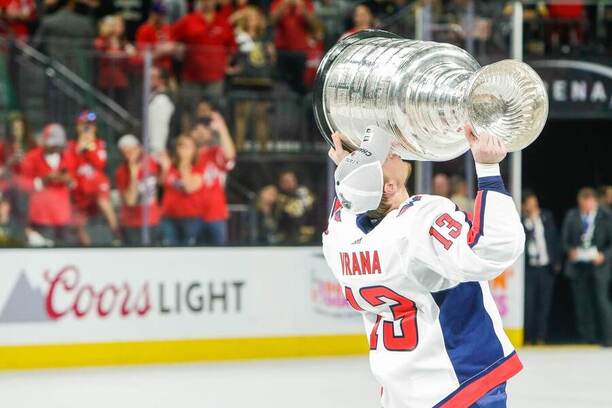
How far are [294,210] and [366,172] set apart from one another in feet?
24.2

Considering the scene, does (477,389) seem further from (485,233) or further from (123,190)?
(123,190)

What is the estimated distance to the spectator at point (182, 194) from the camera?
10.6m

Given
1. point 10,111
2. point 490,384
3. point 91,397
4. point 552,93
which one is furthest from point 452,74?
point 552,93

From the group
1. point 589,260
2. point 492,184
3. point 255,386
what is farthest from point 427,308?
point 589,260

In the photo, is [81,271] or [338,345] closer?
[81,271]

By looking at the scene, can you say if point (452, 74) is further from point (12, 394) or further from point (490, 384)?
point (12, 394)

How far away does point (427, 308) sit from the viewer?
3.78 m

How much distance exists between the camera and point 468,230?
11.7 feet

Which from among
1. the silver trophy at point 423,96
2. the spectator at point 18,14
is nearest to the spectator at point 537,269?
the spectator at point 18,14

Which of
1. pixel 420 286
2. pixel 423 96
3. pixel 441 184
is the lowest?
pixel 441 184

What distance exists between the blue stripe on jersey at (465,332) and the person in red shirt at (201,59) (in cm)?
712

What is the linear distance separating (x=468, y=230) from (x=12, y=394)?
244 inches

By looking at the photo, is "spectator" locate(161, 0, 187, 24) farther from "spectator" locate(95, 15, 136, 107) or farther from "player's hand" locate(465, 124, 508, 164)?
"player's hand" locate(465, 124, 508, 164)

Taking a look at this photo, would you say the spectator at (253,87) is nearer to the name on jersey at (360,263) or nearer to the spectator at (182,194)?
the spectator at (182,194)
